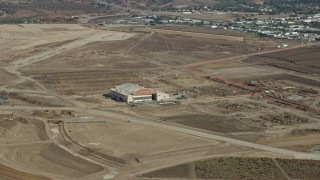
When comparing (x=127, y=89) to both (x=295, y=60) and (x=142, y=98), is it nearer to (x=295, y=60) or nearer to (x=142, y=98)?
(x=142, y=98)

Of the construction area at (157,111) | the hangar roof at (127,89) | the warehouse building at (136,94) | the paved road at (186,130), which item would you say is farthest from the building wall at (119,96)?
the paved road at (186,130)

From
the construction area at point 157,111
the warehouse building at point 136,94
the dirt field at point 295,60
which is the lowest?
the dirt field at point 295,60

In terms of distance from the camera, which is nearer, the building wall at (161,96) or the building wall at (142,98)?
the building wall at (142,98)

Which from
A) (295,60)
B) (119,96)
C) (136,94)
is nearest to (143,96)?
(136,94)

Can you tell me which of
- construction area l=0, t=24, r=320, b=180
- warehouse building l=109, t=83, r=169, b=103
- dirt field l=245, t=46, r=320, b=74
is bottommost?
dirt field l=245, t=46, r=320, b=74

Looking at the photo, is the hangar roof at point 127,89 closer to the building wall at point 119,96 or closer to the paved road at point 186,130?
the building wall at point 119,96

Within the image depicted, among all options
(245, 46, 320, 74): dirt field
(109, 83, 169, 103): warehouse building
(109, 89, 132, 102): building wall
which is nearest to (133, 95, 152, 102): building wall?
(109, 83, 169, 103): warehouse building

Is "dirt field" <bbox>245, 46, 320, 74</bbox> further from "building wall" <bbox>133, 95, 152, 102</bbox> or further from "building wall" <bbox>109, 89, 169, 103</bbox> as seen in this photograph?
"building wall" <bbox>133, 95, 152, 102</bbox>
